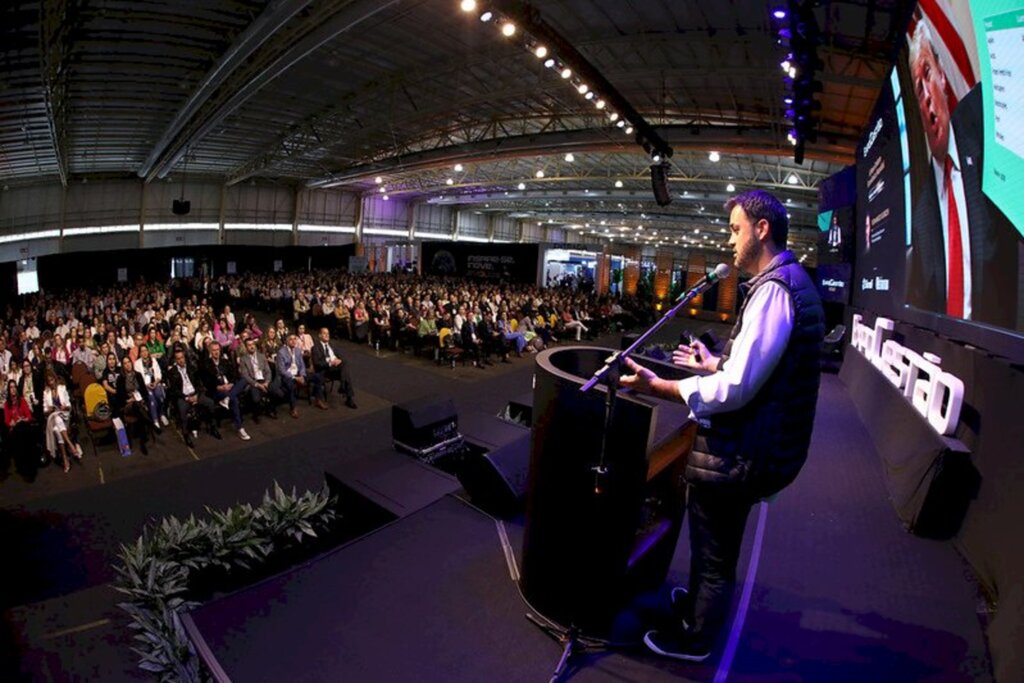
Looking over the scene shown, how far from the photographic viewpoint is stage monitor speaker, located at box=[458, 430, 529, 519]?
2.51 metres

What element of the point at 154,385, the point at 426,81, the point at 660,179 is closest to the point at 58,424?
the point at 154,385

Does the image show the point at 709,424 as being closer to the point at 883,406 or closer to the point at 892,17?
the point at 883,406

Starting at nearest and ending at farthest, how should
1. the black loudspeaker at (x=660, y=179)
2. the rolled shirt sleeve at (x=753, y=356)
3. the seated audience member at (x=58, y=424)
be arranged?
the rolled shirt sleeve at (x=753, y=356) < the seated audience member at (x=58, y=424) < the black loudspeaker at (x=660, y=179)

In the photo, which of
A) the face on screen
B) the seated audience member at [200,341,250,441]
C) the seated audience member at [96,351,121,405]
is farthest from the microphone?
the seated audience member at [96,351,121,405]

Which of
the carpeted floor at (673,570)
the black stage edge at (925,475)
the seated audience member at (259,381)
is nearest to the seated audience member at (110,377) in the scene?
the carpeted floor at (673,570)

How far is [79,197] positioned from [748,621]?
85.7ft

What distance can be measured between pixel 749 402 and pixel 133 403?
6715 mm

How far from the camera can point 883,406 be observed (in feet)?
16.0

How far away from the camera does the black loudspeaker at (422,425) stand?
153 inches

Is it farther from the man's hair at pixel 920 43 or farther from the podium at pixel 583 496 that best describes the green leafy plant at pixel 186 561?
the man's hair at pixel 920 43

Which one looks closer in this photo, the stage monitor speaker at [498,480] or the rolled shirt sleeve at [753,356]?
the rolled shirt sleeve at [753,356]

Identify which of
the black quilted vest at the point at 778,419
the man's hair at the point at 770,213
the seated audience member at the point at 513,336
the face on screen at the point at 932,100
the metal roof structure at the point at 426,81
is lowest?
the seated audience member at the point at 513,336

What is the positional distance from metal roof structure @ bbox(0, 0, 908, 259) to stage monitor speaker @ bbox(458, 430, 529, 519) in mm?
6016

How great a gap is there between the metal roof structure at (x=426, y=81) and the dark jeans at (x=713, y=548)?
6.12 metres
